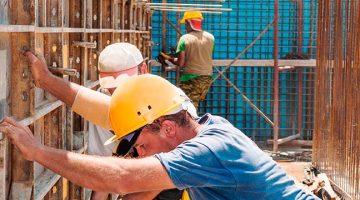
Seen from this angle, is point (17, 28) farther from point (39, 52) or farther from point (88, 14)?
point (88, 14)

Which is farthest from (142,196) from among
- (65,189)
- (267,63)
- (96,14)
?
(267,63)

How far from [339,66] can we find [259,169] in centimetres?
533

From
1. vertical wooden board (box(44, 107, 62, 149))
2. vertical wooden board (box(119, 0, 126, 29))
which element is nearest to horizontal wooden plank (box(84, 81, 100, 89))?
vertical wooden board (box(44, 107, 62, 149))

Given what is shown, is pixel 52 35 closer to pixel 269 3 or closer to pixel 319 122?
pixel 319 122

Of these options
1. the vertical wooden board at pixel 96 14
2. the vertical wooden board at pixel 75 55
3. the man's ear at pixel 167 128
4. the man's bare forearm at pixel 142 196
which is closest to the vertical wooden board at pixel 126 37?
the vertical wooden board at pixel 96 14

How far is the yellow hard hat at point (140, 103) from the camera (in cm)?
335

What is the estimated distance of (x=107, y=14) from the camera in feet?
22.9

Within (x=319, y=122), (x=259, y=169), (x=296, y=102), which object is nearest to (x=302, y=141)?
(x=296, y=102)

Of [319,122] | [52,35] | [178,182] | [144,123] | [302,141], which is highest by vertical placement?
[52,35]

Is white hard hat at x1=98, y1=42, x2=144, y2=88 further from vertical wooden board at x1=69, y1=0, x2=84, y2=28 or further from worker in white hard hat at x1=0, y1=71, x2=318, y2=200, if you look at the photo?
worker in white hard hat at x1=0, y1=71, x2=318, y2=200

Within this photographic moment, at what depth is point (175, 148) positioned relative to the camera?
10.8 feet

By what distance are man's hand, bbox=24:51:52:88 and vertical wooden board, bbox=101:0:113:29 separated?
9.19ft

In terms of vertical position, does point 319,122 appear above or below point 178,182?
below

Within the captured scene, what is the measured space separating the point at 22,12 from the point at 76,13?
1741mm
